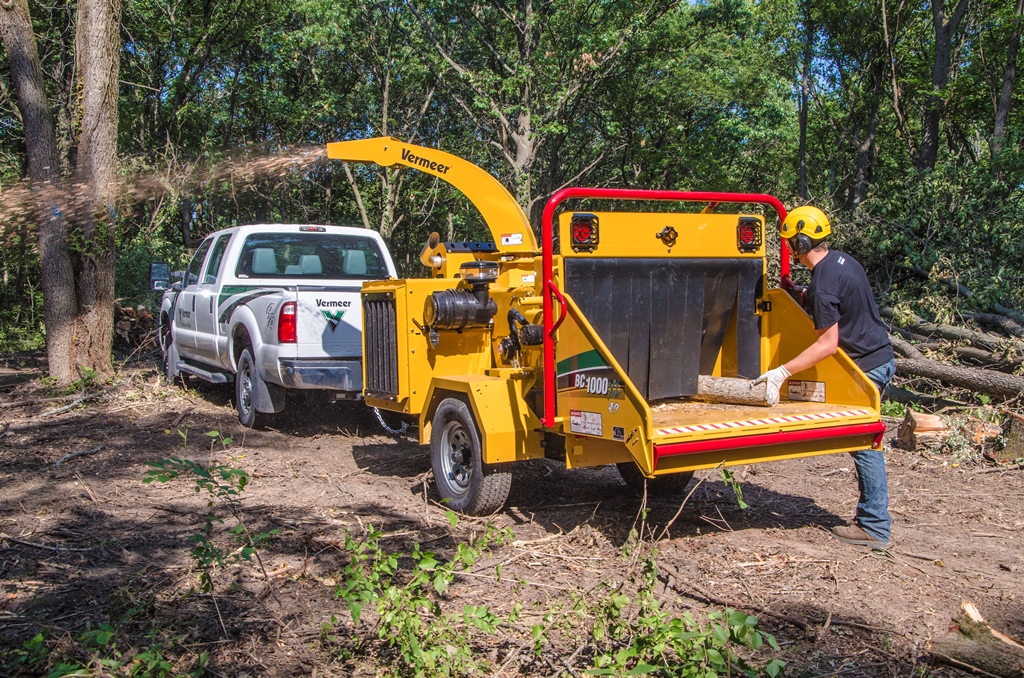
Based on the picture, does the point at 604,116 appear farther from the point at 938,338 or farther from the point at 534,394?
the point at 534,394

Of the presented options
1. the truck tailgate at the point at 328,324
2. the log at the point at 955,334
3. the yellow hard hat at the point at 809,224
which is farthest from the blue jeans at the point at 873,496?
the log at the point at 955,334

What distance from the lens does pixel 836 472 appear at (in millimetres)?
7457

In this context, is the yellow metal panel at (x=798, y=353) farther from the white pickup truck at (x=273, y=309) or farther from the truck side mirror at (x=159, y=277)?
the truck side mirror at (x=159, y=277)

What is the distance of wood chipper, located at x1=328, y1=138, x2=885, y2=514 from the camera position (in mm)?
4930

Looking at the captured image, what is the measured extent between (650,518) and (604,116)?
16.9 m

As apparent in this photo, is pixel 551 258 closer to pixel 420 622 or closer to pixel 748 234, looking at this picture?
pixel 748 234

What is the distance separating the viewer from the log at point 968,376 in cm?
852

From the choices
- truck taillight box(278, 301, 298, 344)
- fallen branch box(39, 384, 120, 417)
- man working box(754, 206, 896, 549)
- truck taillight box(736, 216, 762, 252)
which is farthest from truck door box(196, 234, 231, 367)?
man working box(754, 206, 896, 549)

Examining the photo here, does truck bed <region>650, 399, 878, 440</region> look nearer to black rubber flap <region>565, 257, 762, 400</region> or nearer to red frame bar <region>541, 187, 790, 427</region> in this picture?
black rubber flap <region>565, 257, 762, 400</region>

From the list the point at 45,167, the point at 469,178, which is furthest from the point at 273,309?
the point at 45,167

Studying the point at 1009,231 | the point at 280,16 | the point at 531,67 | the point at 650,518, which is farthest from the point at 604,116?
the point at 650,518

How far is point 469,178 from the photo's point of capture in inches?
271

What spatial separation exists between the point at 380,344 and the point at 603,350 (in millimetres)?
2519

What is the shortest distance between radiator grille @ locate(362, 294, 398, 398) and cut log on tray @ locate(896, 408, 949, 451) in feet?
16.8
